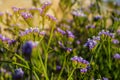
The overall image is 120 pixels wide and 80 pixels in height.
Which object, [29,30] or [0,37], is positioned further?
[0,37]

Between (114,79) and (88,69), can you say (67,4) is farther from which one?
(88,69)

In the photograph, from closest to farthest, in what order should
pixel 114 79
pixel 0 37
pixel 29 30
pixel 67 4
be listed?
pixel 29 30
pixel 0 37
pixel 114 79
pixel 67 4

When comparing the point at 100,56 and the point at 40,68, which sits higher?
the point at 40,68

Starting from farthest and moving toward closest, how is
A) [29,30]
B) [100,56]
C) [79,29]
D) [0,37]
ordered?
[79,29] < [100,56] < [0,37] < [29,30]

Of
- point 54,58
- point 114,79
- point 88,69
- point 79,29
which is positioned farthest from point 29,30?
point 79,29

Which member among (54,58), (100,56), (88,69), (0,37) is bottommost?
(54,58)

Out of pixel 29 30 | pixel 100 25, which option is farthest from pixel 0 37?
pixel 100 25

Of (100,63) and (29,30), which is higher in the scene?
(29,30)

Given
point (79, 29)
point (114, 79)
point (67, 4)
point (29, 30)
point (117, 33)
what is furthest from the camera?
point (79, 29)

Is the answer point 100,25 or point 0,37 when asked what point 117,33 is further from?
point 0,37
